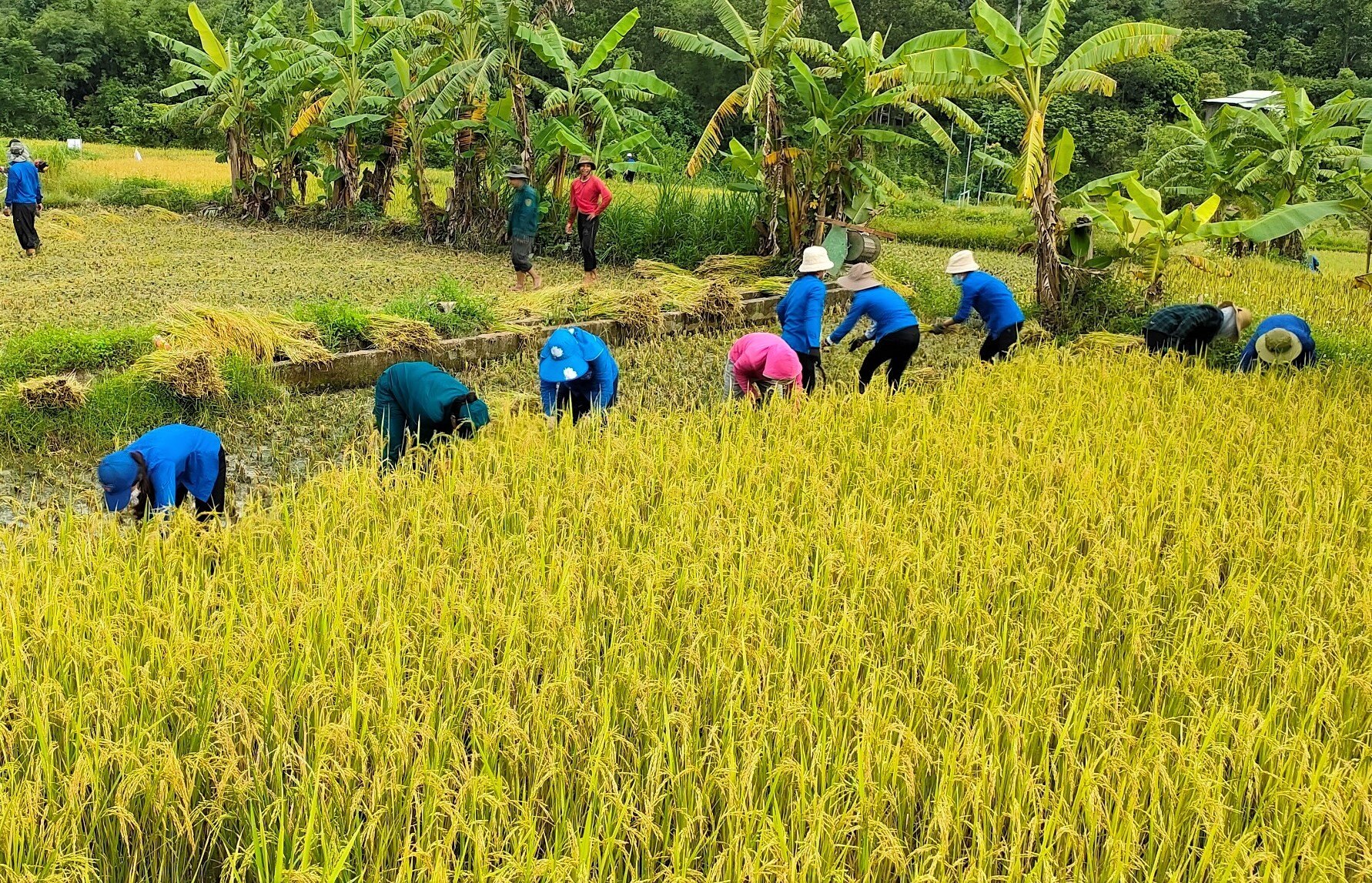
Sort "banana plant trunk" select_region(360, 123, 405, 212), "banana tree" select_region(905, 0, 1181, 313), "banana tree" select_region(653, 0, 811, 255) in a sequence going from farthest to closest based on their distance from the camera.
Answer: "banana plant trunk" select_region(360, 123, 405, 212)
"banana tree" select_region(653, 0, 811, 255)
"banana tree" select_region(905, 0, 1181, 313)

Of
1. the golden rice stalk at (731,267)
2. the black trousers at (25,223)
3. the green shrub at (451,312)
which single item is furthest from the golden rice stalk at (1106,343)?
the black trousers at (25,223)

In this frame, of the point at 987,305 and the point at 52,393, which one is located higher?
the point at 987,305

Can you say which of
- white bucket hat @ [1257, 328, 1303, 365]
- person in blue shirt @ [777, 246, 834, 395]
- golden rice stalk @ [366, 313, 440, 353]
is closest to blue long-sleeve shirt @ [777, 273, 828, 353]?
person in blue shirt @ [777, 246, 834, 395]

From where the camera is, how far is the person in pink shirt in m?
5.49

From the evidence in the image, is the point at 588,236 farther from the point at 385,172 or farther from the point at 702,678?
the point at 702,678

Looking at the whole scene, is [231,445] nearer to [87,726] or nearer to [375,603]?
[375,603]

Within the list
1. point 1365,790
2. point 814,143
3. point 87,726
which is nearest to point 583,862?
point 87,726

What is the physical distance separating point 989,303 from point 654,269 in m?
4.20

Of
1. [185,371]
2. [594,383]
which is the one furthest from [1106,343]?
[185,371]

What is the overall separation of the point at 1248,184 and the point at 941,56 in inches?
301

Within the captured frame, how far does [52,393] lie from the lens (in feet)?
17.3

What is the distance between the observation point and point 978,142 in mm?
28766

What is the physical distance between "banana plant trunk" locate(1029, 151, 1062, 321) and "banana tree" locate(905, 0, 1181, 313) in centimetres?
1

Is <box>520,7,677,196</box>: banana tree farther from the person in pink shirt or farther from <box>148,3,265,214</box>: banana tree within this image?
the person in pink shirt
